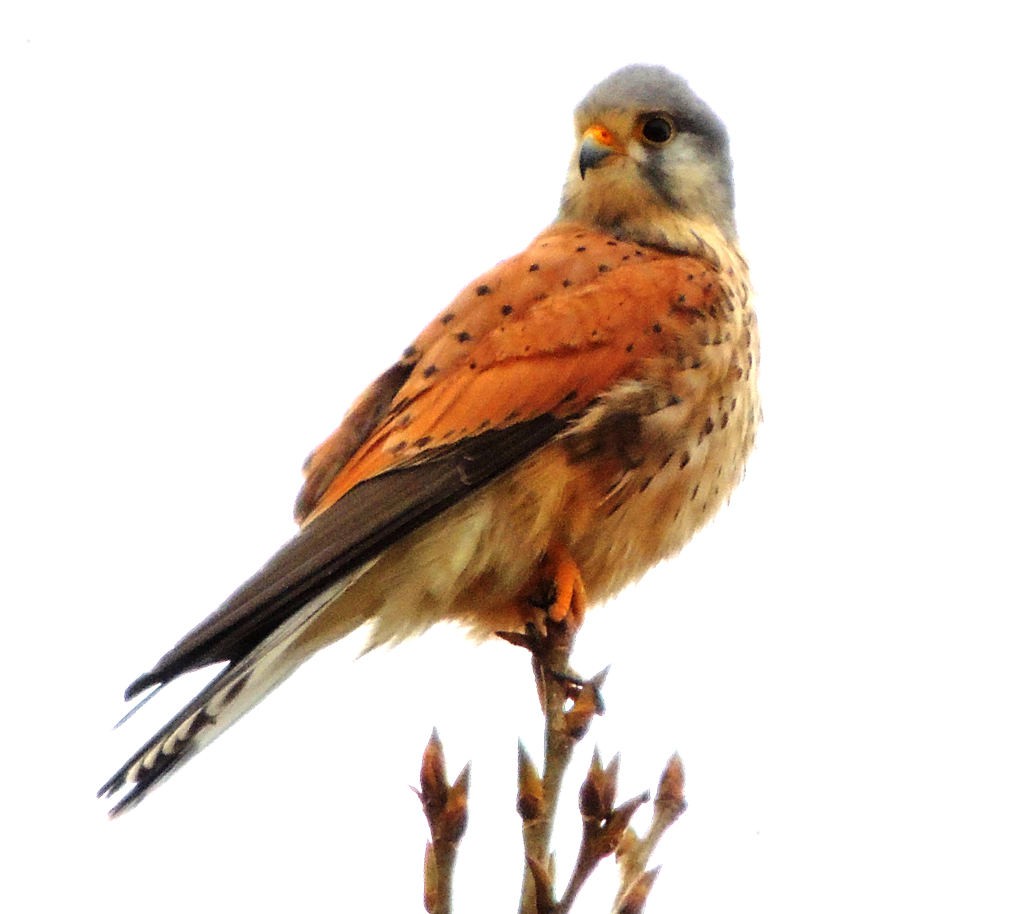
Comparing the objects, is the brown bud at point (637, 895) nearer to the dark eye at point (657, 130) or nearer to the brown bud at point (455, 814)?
the brown bud at point (455, 814)

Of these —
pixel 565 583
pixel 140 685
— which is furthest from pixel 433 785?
pixel 565 583

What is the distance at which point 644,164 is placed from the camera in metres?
4.00

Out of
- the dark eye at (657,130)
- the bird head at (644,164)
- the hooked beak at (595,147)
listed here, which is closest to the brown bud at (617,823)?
the bird head at (644,164)

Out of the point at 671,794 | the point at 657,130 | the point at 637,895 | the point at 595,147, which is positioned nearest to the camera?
the point at 637,895

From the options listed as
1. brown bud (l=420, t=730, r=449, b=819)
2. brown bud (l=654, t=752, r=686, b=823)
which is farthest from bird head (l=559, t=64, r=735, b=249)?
brown bud (l=420, t=730, r=449, b=819)

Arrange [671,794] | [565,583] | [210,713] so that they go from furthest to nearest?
[565,583] → [210,713] → [671,794]

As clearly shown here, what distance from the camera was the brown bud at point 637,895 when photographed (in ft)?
6.98

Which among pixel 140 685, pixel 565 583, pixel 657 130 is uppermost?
pixel 657 130

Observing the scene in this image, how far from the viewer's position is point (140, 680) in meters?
2.37

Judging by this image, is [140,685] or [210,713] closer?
[140,685]

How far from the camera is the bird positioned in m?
2.95

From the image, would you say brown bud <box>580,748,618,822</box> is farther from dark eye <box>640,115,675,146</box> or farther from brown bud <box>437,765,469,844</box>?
dark eye <box>640,115,675,146</box>

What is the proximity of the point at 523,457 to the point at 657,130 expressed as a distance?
1310mm

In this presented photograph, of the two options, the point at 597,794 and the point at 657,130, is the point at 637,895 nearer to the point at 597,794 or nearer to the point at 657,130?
the point at 597,794
